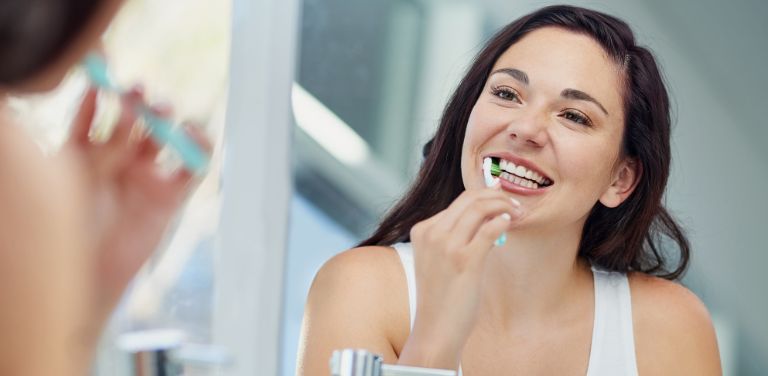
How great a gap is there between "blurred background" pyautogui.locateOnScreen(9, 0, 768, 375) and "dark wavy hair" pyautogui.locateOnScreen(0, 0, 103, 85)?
1.61 feet

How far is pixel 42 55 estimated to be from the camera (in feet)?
1.43

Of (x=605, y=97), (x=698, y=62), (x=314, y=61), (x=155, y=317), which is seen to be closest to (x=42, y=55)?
(x=155, y=317)

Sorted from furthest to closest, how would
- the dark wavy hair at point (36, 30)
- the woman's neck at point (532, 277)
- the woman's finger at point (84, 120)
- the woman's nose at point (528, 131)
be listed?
the woman's neck at point (532, 277), the woman's nose at point (528, 131), the woman's finger at point (84, 120), the dark wavy hair at point (36, 30)

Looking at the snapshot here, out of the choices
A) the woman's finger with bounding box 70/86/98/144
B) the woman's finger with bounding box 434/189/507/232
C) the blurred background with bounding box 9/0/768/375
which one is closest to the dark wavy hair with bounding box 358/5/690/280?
the blurred background with bounding box 9/0/768/375

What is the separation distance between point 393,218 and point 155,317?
1.64 feet

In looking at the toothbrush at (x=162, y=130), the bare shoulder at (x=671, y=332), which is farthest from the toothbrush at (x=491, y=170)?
the toothbrush at (x=162, y=130)

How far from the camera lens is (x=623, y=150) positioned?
1276mm

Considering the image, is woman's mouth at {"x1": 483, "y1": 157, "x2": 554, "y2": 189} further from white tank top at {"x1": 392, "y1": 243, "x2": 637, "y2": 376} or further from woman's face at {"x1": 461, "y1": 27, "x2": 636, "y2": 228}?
white tank top at {"x1": 392, "y1": 243, "x2": 637, "y2": 376}

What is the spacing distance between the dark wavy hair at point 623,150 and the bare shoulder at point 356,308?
0.29ft

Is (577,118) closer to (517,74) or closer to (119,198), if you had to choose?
(517,74)

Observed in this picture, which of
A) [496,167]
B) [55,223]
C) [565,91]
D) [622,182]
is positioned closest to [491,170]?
[496,167]

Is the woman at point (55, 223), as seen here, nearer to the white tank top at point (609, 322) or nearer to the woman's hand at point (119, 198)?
the woman's hand at point (119, 198)

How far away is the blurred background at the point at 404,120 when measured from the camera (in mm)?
1014

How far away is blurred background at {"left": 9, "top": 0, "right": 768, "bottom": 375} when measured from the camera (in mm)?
1014
